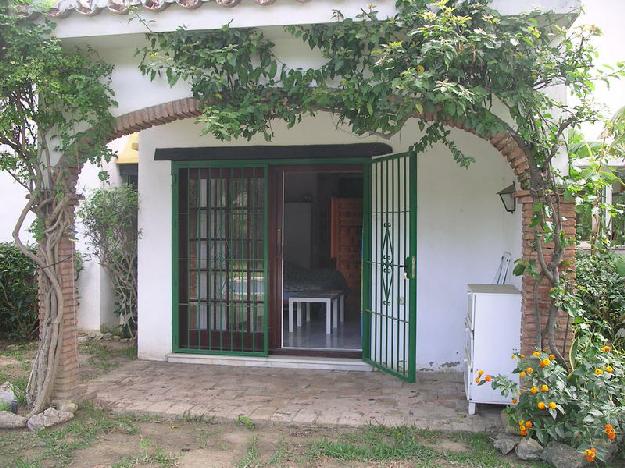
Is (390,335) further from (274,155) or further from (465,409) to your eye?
(274,155)

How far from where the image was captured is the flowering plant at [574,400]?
4027mm

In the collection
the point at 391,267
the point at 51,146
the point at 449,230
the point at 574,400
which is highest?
the point at 51,146

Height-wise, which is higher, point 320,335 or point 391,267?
point 391,267

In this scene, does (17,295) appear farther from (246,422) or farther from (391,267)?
(391,267)

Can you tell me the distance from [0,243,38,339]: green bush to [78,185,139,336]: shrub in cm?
102

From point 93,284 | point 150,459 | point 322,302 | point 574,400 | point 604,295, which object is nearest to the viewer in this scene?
point 574,400

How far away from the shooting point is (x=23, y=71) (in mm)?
4621

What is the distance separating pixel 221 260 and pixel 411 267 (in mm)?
2480

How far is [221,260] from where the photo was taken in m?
7.20

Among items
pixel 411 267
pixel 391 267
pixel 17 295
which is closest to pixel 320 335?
pixel 391 267

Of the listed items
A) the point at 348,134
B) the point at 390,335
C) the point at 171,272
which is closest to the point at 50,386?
the point at 171,272

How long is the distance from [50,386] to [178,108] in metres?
2.59

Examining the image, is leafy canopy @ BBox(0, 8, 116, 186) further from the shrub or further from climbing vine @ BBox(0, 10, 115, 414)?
the shrub

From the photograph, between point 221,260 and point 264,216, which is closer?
point 264,216
